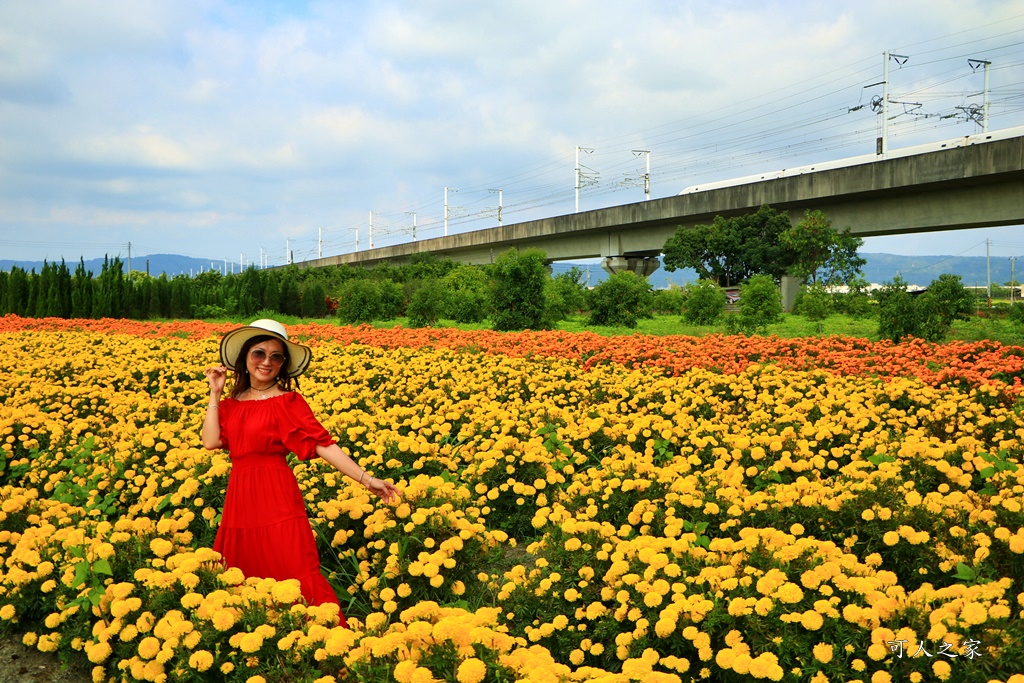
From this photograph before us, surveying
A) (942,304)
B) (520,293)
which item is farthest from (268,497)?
(520,293)

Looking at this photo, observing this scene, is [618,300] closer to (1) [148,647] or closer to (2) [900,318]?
(2) [900,318]

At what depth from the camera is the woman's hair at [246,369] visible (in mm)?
3129

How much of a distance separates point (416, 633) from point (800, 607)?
4.40 ft

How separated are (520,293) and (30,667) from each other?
12033mm

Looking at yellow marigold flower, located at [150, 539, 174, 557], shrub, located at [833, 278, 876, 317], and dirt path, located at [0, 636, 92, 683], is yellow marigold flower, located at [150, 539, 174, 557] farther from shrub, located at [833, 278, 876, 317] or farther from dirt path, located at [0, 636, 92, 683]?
shrub, located at [833, 278, 876, 317]

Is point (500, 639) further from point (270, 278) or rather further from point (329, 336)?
point (270, 278)

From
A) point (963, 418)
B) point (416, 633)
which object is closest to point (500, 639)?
point (416, 633)

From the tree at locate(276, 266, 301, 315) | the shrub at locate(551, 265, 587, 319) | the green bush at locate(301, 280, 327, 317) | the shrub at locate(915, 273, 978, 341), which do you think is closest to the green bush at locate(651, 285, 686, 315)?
the shrub at locate(551, 265, 587, 319)

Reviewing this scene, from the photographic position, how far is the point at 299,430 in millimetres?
3045

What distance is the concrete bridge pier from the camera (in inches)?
1395

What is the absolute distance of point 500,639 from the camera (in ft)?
7.61

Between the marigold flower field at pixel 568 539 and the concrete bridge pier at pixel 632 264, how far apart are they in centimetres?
2879

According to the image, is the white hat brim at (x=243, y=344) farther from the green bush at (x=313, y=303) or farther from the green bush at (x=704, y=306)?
the green bush at (x=313, y=303)

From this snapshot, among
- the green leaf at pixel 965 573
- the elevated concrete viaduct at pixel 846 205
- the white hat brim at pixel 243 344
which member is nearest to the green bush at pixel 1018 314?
the elevated concrete viaduct at pixel 846 205
